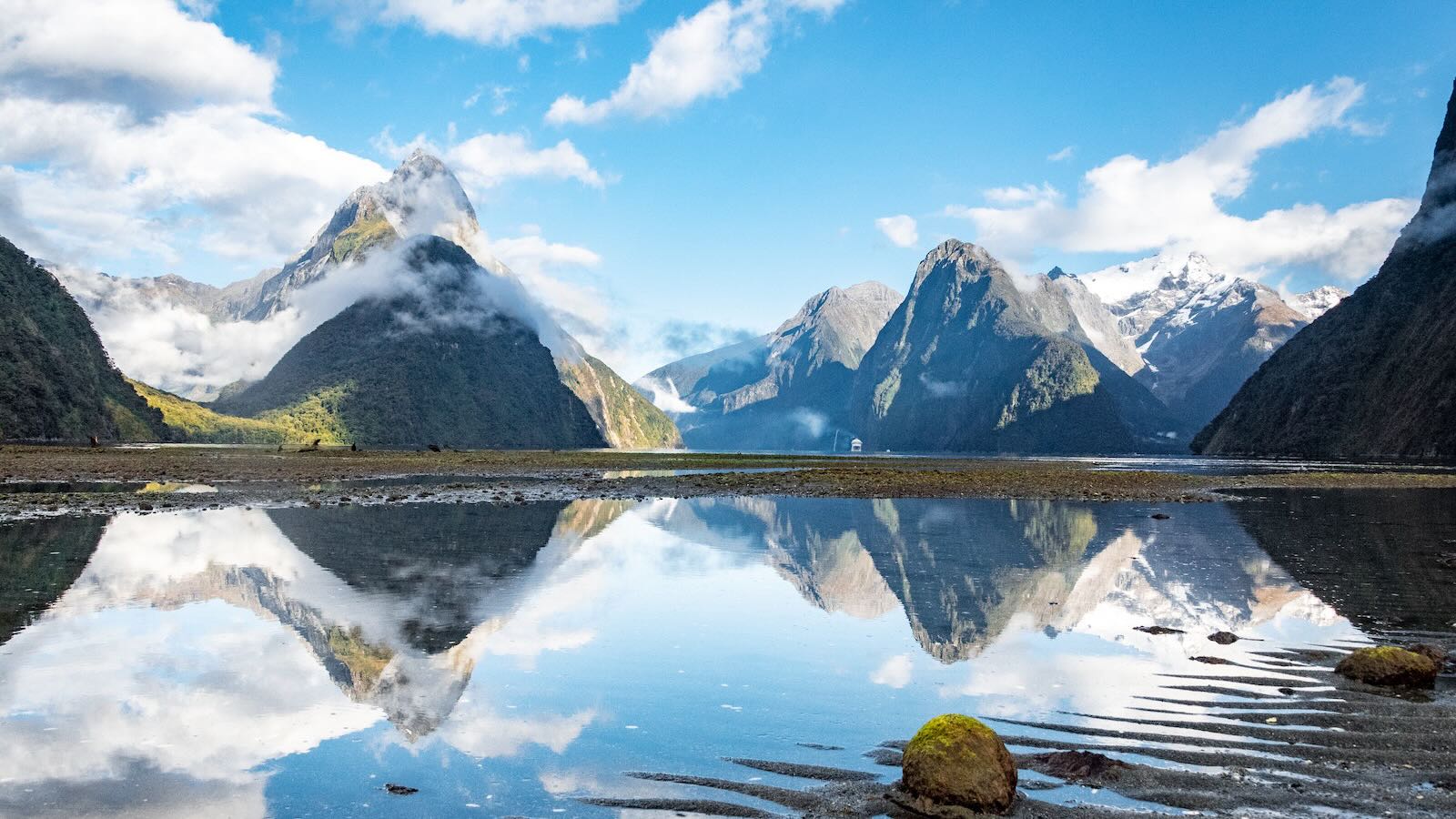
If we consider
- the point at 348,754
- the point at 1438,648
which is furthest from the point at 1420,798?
the point at 348,754

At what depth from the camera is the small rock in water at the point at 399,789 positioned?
9453 millimetres

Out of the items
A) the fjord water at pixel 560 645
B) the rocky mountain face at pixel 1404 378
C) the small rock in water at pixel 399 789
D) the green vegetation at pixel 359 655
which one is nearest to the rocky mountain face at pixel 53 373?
the fjord water at pixel 560 645

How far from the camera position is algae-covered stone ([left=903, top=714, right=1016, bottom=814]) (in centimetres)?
902

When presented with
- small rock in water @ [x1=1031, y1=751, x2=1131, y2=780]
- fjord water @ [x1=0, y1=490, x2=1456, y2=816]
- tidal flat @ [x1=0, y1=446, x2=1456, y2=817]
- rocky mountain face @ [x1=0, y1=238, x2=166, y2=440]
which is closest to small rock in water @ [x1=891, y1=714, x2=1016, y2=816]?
tidal flat @ [x1=0, y1=446, x2=1456, y2=817]

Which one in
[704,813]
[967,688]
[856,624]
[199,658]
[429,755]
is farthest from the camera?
[856,624]

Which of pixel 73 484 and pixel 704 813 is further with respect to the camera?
pixel 73 484

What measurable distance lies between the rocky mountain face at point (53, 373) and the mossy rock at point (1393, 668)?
172 m

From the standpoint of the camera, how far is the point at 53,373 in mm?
158750

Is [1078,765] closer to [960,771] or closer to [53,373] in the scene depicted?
[960,771]

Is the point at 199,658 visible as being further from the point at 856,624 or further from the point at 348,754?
the point at 856,624

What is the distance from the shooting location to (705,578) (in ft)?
84.2

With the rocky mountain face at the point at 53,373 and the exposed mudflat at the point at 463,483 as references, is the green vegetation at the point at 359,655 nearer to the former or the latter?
the exposed mudflat at the point at 463,483

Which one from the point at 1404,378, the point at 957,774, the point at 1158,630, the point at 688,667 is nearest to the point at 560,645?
the point at 688,667

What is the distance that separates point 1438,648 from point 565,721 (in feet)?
50.0
